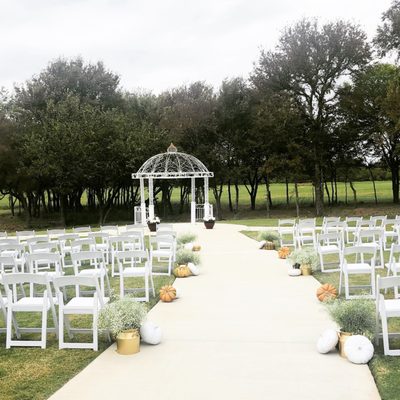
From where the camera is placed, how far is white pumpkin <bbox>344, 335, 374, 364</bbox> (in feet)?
18.5

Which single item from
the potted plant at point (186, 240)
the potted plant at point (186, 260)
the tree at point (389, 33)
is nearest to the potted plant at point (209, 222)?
the potted plant at point (186, 240)

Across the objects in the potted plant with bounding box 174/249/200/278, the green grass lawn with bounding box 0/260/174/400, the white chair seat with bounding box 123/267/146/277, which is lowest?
the green grass lawn with bounding box 0/260/174/400

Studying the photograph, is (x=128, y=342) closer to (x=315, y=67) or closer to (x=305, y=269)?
(x=305, y=269)

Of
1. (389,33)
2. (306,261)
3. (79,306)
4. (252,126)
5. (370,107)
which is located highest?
(389,33)

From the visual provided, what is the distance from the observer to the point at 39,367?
5.82 m

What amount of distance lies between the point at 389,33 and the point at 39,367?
2637 cm

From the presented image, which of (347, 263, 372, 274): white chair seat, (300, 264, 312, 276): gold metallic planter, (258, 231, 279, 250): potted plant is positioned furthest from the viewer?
(258, 231, 279, 250): potted plant

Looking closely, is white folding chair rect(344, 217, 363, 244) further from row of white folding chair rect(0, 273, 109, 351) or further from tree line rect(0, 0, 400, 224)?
tree line rect(0, 0, 400, 224)

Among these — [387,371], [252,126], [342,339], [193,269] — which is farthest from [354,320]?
[252,126]

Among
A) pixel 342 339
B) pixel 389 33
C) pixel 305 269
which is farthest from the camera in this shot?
pixel 389 33

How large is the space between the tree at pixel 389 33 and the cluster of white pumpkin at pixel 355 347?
24.1 metres

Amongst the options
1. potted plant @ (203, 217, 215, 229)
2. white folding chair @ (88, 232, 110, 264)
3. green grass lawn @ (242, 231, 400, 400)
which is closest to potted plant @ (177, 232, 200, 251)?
white folding chair @ (88, 232, 110, 264)

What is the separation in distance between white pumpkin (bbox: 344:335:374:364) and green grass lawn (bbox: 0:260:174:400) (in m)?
2.86

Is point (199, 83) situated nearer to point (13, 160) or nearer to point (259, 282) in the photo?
point (13, 160)
